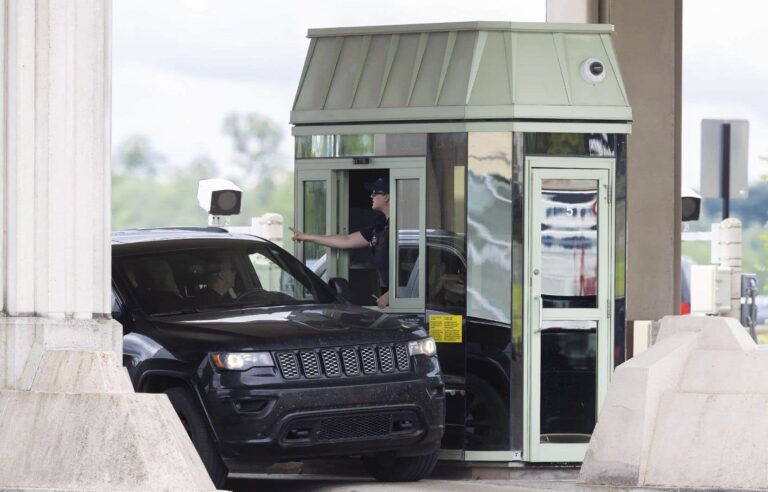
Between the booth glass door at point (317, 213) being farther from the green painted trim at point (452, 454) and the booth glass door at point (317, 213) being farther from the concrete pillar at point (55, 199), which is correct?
the concrete pillar at point (55, 199)

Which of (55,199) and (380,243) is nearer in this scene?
(55,199)

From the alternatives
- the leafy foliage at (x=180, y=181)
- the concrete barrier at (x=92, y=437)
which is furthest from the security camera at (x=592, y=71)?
the leafy foliage at (x=180, y=181)

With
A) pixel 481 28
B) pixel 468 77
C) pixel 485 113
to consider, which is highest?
pixel 481 28

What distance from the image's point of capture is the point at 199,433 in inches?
422

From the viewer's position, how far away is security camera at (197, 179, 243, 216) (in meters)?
23.5

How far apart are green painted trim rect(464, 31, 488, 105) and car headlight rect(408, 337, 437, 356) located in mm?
2158

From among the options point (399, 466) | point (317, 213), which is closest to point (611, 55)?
point (317, 213)

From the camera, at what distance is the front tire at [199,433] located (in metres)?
10.7

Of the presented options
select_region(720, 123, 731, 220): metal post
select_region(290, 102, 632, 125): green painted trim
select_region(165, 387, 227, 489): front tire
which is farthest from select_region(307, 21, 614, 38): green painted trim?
select_region(720, 123, 731, 220): metal post

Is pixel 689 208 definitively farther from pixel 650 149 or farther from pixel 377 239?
pixel 377 239

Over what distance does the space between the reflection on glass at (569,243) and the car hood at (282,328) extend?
62.0 inches

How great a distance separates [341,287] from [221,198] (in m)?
11.2

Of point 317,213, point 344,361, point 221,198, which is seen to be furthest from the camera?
point 221,198

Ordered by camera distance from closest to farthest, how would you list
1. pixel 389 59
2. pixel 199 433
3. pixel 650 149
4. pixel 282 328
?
pixel 199 433
pixel 282 328
pixel 389 59
pixel 650 149
